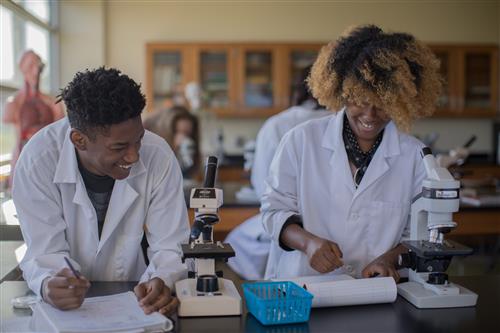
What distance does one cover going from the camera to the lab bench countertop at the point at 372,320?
139 cm

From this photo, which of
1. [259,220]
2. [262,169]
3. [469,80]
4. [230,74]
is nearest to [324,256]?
[259,220]

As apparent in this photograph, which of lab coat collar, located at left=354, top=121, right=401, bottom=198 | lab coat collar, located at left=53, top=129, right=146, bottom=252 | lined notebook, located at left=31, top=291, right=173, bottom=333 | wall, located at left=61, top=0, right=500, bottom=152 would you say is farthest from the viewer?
wall, located at left=61, top=0, right=500, bottom=152

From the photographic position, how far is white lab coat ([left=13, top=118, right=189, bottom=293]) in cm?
164

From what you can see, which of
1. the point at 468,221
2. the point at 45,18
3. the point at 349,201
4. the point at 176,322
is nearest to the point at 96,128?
the point at 176,322

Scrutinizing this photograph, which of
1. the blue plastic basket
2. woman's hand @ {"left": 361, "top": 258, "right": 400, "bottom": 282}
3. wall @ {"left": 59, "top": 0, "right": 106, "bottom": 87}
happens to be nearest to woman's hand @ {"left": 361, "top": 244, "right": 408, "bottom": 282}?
woman's hand @ {"left": 361, "top": 258, "right": 400, "bottom": 282}

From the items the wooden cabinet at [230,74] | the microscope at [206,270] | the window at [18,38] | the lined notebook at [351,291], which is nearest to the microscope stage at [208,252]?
the microscope at [206,270]

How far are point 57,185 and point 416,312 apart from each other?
3.38 ft

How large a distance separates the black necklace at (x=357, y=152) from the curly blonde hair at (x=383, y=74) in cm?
10

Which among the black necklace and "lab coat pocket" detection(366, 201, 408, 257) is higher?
the black necklace

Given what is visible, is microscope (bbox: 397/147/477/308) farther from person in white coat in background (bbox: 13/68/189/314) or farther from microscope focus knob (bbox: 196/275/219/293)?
person in white coat in background (bbox: 13/68/189/314)

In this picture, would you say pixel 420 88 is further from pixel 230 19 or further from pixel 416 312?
pixel 230 19

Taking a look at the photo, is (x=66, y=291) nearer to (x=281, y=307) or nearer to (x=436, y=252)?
(x=281, y=307)

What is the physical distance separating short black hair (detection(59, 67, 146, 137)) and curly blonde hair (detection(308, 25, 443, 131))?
0.67 meters

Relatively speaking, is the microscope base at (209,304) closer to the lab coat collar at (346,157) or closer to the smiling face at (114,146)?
the smiling face at (114,146)
